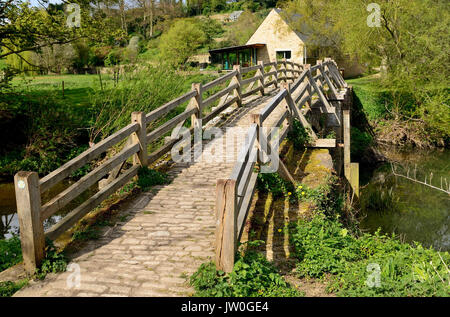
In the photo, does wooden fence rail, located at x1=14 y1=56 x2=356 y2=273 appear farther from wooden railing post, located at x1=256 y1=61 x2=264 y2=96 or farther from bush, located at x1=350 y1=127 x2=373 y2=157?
bush, located at x1=350 y1=127 x2=373 y2=157

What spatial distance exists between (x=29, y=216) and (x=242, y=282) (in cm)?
A: 221

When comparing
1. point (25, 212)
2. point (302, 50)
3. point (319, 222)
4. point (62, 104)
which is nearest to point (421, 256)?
point (319, 222)

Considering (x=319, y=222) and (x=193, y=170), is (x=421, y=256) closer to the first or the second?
(x=319, y=222)

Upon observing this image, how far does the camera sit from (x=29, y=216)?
4.43m

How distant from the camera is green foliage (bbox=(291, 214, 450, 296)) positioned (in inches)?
170

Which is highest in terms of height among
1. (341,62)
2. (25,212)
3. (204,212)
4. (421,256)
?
(341,62)

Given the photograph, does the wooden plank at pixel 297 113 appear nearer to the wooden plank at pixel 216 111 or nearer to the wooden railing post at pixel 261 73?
the wooden plank at pixel 216 111

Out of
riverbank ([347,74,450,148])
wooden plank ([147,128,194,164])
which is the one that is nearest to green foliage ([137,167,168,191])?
wooden plank ([147,128,194,164])

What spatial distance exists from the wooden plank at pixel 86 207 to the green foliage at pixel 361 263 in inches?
99.9

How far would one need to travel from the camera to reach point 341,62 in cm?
3866

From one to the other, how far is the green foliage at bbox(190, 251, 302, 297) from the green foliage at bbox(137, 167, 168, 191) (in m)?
2.88

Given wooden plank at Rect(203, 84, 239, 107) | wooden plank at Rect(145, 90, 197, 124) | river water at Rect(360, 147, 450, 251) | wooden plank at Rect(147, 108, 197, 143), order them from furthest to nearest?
river water at Rect(360, 147, 450, 251) → wooden plank at Rect(203, 84, 239, 107) → wooden plank at Rect(147, 108, 197, 143) → wooden plank at Rect(145, 90, 197, 124)

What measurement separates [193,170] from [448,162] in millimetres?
15512

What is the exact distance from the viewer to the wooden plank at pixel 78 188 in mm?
4730
